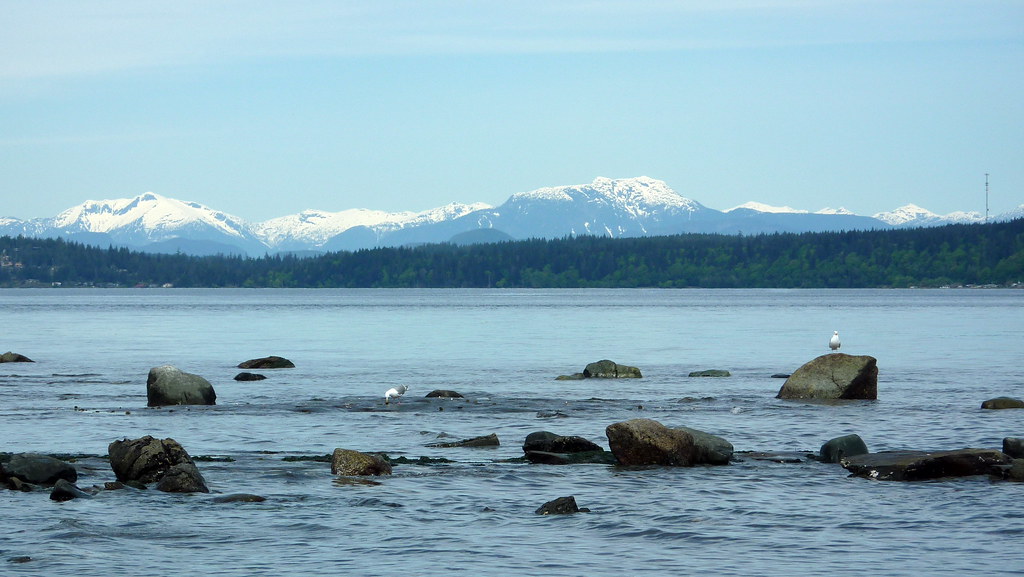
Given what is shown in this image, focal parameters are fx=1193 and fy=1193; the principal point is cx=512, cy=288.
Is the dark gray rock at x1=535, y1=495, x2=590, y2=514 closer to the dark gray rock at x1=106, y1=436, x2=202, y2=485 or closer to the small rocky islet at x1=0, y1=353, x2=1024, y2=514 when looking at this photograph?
the small rocky islet at x1=0, y1=353, x2=1024, y2=514

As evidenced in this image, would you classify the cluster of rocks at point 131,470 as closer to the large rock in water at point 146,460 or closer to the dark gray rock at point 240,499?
the large rock in water at point 146,460

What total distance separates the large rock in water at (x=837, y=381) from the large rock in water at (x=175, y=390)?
19.1 metres

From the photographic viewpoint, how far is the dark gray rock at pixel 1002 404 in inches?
1427

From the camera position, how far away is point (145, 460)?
22.9m

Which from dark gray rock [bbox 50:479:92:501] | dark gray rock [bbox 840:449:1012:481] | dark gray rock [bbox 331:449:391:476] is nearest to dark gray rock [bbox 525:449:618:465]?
dark gray rock [bbox 331:449:391:476]

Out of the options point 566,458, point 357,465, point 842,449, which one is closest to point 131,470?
point 357,465

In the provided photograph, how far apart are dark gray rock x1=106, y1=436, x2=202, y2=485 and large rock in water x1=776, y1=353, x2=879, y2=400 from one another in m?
22.5

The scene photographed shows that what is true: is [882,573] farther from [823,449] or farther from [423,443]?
[423,443]

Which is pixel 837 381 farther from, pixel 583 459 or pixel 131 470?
pixel 131 470

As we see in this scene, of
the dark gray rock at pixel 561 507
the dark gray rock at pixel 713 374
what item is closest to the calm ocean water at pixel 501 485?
the dark gray rock at pixel 561 507

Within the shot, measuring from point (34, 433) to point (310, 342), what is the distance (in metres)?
54.7

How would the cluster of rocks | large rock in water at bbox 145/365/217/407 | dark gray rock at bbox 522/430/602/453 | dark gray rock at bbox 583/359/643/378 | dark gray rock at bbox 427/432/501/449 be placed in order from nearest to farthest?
the cluster of rocks → dark gray rock at bbox 522/430/602/453 → dark gray rock at bbox 427/432/501/449 → large rock in water at bbox 145/365/217/407 → dark gray rock at bbox 583/359/643/378

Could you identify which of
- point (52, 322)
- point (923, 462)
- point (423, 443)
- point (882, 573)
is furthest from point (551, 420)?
point (52, 322)

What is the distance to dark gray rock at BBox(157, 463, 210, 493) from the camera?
21.9 m
